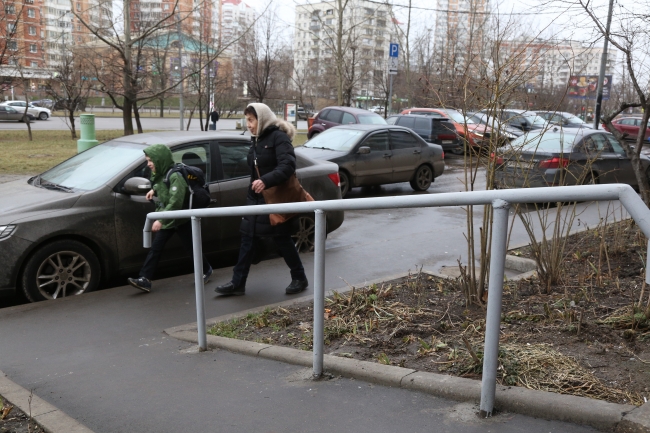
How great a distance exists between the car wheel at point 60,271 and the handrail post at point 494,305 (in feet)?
15.3

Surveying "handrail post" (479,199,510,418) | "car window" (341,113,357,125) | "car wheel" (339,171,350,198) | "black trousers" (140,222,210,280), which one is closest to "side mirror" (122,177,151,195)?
"black trousers" (140,222,210,280)

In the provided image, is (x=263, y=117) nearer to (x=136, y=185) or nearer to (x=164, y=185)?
(x=164, y=185)

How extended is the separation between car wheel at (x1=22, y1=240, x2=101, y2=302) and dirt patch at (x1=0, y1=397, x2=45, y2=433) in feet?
8.81

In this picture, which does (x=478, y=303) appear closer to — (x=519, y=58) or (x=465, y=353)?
(x=465, y=353)

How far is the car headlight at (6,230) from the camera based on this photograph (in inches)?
233

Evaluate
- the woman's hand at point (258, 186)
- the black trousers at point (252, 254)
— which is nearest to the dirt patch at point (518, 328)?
the black trousers at point (252, 254)

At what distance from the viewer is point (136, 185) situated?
6656 mm

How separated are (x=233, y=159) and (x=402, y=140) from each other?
7533 mm

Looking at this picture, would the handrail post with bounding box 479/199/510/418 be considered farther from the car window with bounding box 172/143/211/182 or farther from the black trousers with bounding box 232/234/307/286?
the car window with bounding box 172/143/211/182

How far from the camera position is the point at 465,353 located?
360cm

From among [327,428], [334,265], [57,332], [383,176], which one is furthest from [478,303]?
[383,176]

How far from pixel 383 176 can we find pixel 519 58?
30.6 ft

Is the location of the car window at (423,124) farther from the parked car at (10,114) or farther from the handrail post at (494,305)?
the parked car at (10,114)

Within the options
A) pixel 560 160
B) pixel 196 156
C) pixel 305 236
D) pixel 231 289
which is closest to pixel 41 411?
pixel 231 289
